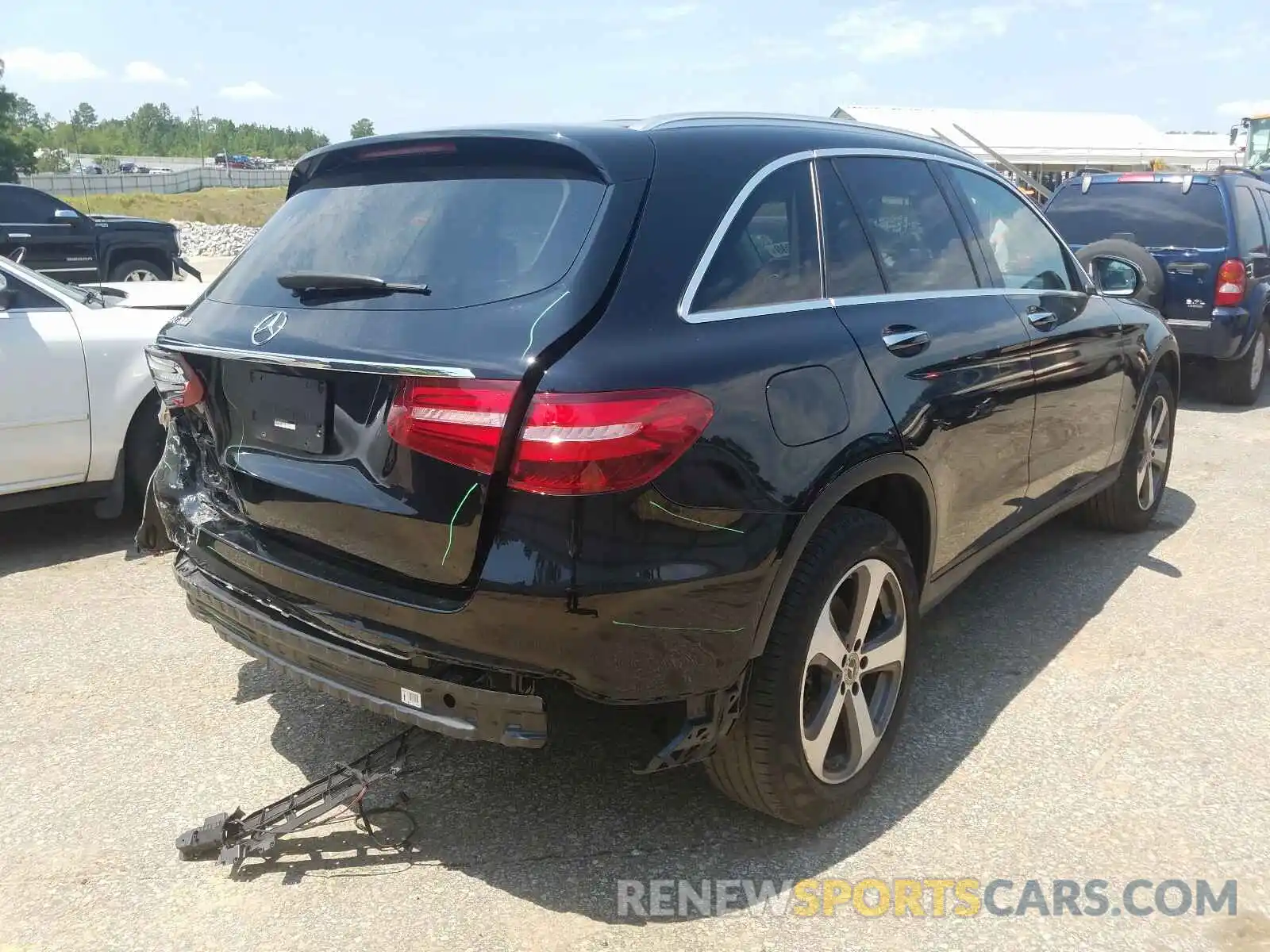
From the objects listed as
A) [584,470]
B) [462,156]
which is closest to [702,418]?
[584,470]

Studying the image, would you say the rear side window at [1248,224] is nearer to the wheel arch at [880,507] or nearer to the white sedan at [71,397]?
the wheel arch at [880,507]

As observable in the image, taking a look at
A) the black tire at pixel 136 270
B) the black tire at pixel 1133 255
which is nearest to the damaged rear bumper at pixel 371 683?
the black tire at pixel 1133 255

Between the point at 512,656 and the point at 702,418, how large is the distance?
647mm

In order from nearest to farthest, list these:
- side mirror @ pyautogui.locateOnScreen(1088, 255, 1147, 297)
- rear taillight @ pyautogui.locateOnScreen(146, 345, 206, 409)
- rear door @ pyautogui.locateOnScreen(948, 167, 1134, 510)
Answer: rear taillight @ pyautogui.locateOnScreen(146, 345, 206, 409) → rear door @ pyautogui.locateOnScreen(948, 167, 1134, 510) → side mirror @ pyautogui.locateOnScreen(1088, 255, 1147, 297)

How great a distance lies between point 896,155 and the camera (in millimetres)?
3430

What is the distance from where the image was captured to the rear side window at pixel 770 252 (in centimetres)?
254

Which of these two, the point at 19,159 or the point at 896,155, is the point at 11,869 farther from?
the point at 19,159

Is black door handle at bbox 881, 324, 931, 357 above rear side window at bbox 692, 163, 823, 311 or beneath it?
beneath

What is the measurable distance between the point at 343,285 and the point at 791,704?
4.83ft

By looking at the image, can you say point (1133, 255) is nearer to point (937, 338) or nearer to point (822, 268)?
point (937, 338)

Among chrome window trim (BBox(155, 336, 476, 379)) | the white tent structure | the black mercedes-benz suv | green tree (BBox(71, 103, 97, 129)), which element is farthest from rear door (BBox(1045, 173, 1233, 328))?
green tree (BBox(71, 103, 97, 129))

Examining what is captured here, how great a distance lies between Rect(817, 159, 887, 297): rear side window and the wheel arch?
49cm

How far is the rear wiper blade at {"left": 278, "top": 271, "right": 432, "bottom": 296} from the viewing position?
2.46 metres

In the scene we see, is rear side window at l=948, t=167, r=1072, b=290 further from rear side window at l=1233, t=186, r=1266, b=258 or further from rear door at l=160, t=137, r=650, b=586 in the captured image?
rear side window at l=1233, t=186, r=1266, b=258
